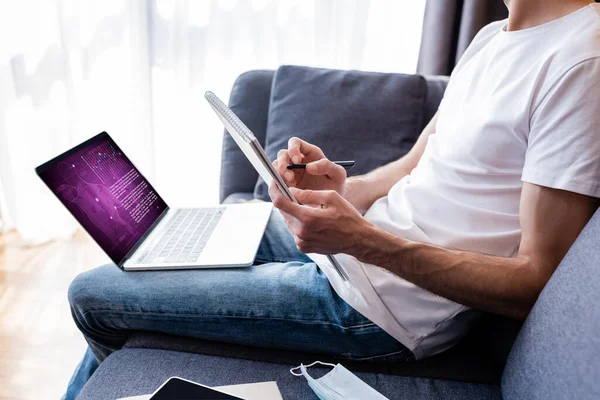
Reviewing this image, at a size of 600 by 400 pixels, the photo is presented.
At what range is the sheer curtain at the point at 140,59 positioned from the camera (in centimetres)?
215

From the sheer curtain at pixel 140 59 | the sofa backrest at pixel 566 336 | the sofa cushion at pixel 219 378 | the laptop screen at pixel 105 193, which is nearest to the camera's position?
the sofa backrest at pixel 566 336

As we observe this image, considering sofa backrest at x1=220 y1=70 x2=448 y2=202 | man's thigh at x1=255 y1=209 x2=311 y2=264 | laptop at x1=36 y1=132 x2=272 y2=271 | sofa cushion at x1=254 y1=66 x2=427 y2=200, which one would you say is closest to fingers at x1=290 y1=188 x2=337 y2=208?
laptop at x1=36 y1=132 x2=272 y2=271

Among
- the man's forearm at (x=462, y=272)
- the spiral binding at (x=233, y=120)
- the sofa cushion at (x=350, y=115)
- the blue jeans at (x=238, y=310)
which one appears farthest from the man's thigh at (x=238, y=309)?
the sofa cushion at (x=350, y=115)

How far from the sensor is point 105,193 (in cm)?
109

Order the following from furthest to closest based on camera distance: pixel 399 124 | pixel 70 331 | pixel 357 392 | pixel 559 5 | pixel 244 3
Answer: pixel 244 3
pixel 70 331
pixel 399 124
pixel 559 5
pixel 357 392

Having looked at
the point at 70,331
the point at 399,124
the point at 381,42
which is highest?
the point at 381,42

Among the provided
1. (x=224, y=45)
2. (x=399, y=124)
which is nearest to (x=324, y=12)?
(x=224, y=45)

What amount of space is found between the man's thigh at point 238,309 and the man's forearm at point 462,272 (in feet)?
0.44

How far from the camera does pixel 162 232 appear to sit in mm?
1189

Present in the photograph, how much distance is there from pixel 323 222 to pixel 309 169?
0.17m

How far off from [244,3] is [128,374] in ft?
5.59

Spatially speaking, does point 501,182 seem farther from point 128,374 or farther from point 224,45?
point 224,45

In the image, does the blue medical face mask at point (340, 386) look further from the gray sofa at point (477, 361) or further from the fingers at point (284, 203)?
the fingers at point (284, 203)

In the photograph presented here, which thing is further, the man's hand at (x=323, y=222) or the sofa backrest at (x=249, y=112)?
the sofa backrest at (x=249, y=112)
